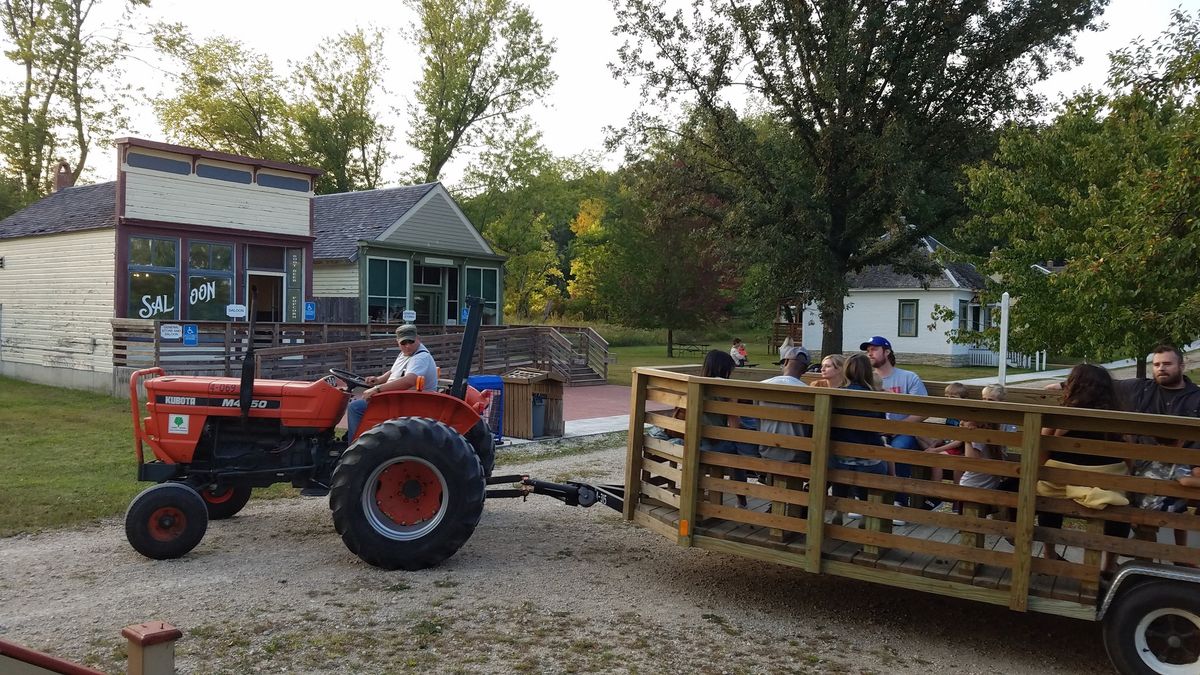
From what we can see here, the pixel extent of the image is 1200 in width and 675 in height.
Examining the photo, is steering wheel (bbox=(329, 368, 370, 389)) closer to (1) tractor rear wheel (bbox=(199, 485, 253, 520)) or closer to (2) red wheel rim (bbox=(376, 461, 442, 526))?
(2) red wheel rim (bbox=(376, 461, 442, 526))

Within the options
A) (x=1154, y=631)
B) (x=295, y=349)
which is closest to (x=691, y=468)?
(x=1154, y=631)

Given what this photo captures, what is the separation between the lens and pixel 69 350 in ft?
61.6

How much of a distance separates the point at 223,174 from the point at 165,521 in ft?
49.6

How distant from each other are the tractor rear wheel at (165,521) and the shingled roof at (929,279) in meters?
28.5

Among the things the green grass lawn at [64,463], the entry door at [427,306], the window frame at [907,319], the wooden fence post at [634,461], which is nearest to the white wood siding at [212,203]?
the green grass lawn at [64,463]

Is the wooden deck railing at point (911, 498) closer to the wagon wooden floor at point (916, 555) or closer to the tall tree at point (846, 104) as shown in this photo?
the wagon wooden floor at point (916, 555)

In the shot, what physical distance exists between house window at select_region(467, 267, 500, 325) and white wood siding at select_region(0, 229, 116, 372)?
11076 millimetres

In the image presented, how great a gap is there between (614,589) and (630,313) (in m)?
30.4

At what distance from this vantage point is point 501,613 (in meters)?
5.14

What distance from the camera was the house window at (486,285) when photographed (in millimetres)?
27609

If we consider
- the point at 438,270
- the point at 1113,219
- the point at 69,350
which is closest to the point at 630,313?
the point at 438,270

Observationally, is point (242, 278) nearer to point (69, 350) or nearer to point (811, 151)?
point (69, 350)

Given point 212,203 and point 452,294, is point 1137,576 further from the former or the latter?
point 452,294

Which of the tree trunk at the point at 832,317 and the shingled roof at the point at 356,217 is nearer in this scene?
the tree trunk at the point at 832,317
